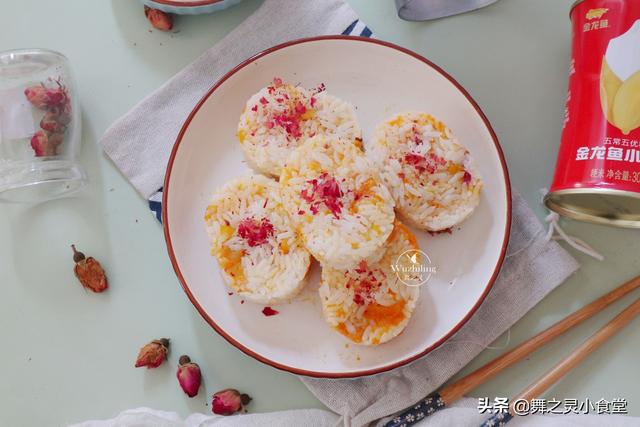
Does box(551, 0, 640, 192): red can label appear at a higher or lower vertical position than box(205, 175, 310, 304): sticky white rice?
higher

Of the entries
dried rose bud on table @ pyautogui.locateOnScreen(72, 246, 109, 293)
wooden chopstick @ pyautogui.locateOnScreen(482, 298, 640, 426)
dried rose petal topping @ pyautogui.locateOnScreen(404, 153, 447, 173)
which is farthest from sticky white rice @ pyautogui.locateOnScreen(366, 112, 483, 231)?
dried rose bud on table @ pyautogui.locateOnScreen(72, 246, 109, 293)

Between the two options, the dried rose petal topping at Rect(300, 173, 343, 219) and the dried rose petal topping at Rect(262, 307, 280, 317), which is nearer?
the dried rose petal topping at Rect(300, 173, 343, 219)

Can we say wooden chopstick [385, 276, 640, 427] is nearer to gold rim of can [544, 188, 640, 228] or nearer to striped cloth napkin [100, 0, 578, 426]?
striped cloth napkin [100, 0, 578, 426]

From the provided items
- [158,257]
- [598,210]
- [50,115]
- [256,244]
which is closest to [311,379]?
[256,244]

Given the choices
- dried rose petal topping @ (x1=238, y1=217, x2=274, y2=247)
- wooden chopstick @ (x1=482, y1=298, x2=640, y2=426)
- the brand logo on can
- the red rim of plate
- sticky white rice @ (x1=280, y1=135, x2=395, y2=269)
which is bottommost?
wooden chopstick @ (x1=482, y1=298, x2=640, y2=426)

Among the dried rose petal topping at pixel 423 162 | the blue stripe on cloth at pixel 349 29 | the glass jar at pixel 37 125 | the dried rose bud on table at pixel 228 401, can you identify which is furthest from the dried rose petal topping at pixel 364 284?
the glass jar at pixel 37 125

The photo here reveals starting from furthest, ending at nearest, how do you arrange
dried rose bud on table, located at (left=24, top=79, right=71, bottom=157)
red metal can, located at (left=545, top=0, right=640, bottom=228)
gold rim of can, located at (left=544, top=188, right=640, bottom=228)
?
dried rose bud on table, located at (left=24, top=79, right=71, bottom=157), gold rim of can, located at (left=544, top=188, right=640, bottom=228), red metal can, located at (left=545, top=0, right=640, bottom=228)
